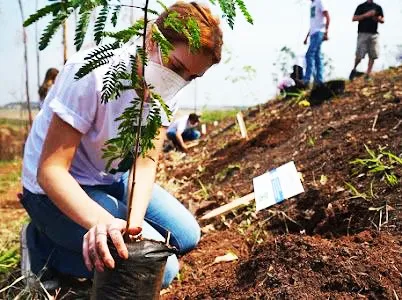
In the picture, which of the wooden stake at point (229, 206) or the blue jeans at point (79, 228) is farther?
the wooden stake at point (229, 206)

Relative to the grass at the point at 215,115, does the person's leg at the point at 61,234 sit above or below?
above

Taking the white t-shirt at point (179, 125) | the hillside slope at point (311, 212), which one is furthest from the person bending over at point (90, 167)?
the white t-shirt at point (179, 125)

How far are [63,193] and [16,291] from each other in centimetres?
93

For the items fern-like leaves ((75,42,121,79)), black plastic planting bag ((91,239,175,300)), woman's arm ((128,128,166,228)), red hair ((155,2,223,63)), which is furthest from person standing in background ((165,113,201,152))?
fern-like leaves ((75,42,121,79))

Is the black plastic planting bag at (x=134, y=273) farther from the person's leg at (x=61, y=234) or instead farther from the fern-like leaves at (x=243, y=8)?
the fern-like leaves at (x=243, y=8)

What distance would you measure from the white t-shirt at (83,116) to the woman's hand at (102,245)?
0.38 meters

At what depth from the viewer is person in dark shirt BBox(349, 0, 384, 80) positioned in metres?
6.76

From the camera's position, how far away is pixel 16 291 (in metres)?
2.24

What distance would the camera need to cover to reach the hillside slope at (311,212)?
1.75 meters

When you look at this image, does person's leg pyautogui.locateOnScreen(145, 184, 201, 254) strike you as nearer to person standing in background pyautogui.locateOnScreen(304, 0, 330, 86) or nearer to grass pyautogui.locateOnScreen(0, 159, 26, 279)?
grass pyautogui.locateOnScreen(0, 159, 26, 279)

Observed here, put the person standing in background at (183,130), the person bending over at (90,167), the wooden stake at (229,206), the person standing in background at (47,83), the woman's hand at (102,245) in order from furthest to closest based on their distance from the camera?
the person standing in background at (183,130) → the person standing in background at (47,83) → the wooden stake at (229,206) → the person bending over at (90,167) → the woman's hand at (102,245)

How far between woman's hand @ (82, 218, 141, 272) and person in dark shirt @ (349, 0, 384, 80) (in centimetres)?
601

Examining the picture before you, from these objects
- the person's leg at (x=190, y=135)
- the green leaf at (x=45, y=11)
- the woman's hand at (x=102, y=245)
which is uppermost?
the green leaf at (x=45, y=11)

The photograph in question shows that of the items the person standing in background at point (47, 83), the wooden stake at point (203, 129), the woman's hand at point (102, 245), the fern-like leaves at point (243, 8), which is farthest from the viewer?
the wooden stake at point (203, 129)
